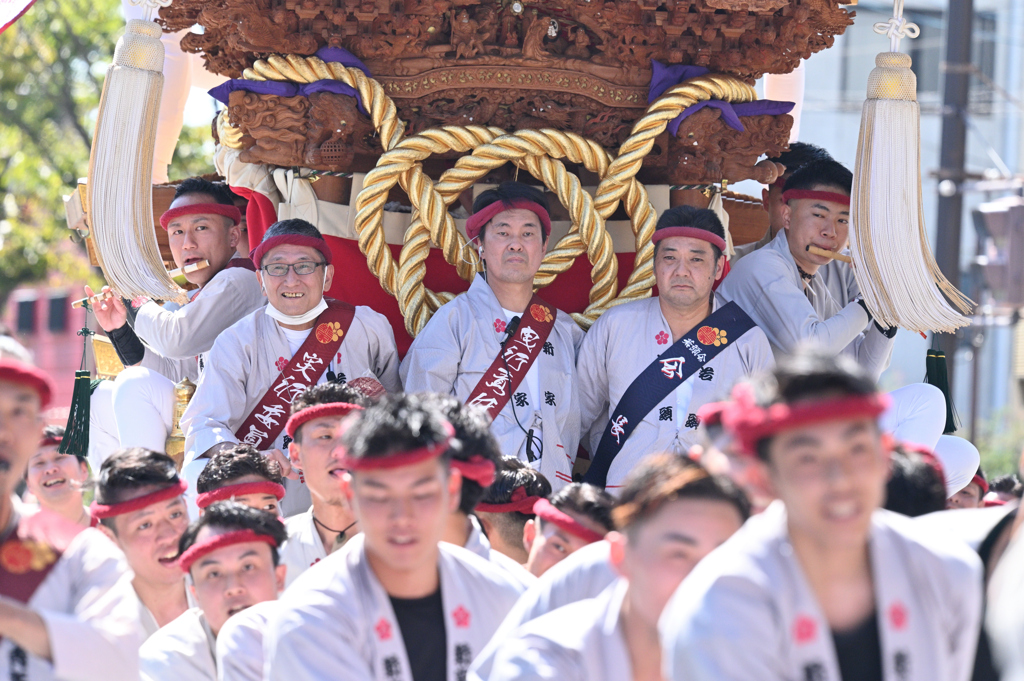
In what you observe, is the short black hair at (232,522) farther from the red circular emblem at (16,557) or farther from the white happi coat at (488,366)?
the white happi coat at (488,366)

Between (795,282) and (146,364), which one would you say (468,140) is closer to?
(795,282)

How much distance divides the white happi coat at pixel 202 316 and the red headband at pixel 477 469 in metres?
2.16

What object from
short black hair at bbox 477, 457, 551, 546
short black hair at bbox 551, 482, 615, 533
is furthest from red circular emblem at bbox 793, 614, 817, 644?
short black hair at bbox 477, 457, 551, 546

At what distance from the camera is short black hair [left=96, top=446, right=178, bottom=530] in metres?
3.58

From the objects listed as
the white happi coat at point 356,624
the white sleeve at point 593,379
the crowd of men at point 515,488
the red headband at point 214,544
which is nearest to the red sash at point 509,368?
the crowd of men at point 515,488

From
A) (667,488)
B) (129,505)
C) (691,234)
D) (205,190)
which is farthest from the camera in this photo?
(205,190)

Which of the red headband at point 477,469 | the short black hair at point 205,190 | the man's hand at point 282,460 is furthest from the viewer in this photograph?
the short black hair at point 205,190

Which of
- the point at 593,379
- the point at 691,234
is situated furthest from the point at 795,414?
the point at 593,379

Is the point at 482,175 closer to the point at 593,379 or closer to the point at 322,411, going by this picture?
the point at 593,379

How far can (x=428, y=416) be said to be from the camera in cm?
256

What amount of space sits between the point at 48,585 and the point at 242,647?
1.98 ft

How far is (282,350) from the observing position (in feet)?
15.2

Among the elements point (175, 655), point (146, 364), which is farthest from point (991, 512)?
point (146, 364)

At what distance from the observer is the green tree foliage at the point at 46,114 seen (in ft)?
42.8
